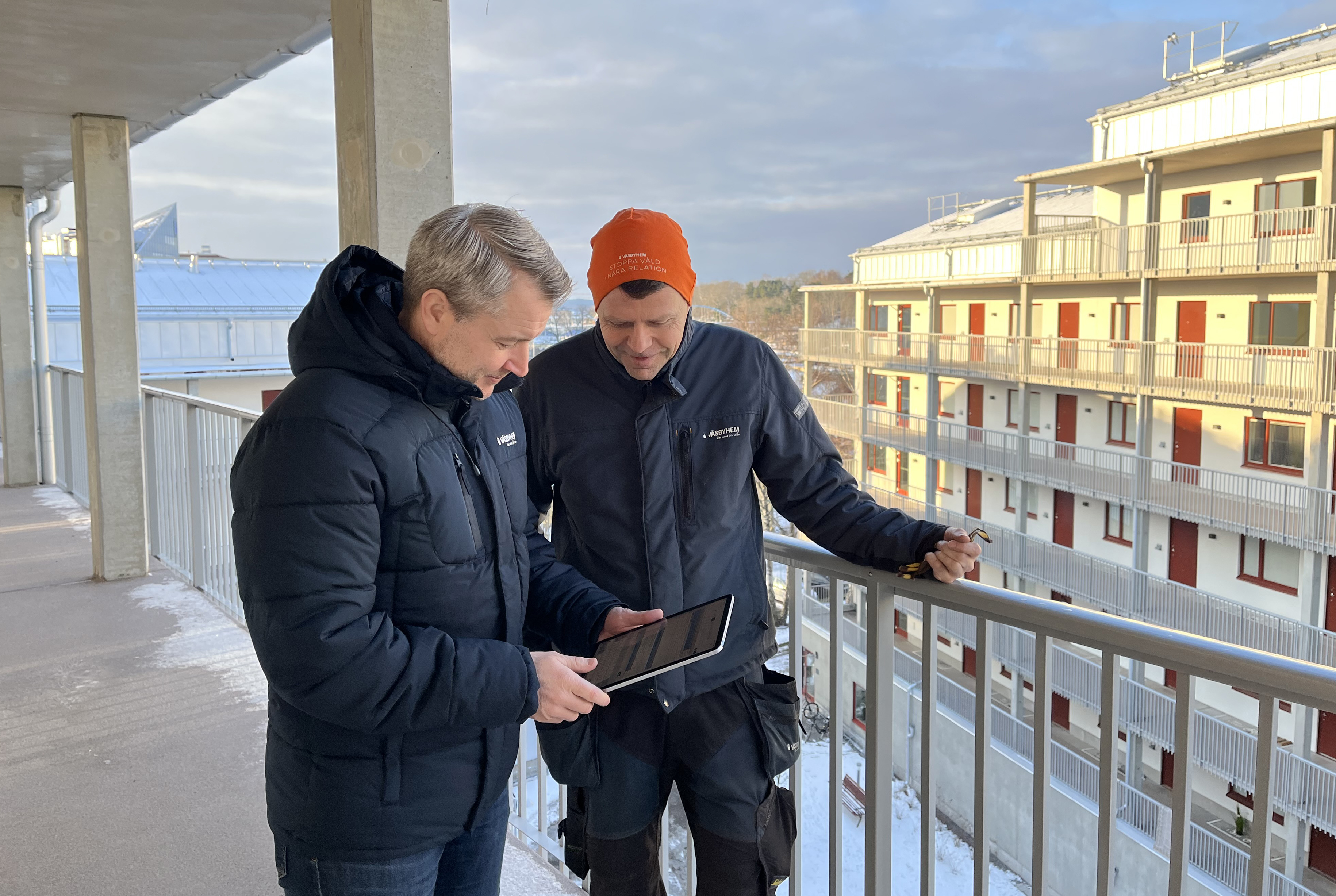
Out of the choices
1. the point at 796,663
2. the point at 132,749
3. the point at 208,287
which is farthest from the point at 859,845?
the point at 208,287

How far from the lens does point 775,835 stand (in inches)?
57.1

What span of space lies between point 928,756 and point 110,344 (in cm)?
482

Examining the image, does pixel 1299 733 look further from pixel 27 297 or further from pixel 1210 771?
pixel 27 297

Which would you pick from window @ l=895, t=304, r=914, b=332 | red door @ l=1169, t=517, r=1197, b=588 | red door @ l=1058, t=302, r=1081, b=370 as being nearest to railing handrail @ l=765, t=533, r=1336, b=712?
red door @ l=1058, t=302, r=1081, b=370

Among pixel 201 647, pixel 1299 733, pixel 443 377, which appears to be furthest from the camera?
pixel 1299 733

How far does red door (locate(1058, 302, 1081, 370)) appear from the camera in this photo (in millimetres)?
18219

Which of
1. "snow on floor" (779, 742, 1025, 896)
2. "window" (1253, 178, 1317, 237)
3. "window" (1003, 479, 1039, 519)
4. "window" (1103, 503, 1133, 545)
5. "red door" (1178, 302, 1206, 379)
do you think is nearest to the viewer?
"snow on floor" (779, 742, 1025, 896)

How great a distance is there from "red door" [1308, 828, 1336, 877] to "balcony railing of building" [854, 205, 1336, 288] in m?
10.3

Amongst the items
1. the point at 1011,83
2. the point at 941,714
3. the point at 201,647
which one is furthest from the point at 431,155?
the point at 1011,83

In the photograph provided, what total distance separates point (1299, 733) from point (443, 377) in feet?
59.4

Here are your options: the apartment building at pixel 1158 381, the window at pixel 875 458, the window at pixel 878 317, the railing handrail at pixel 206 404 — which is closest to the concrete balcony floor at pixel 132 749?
the railing handrail at pixel 206 404

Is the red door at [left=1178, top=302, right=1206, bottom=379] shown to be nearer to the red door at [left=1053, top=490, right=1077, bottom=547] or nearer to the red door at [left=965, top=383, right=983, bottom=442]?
the red door at [left=1053, top=490, right=1077, bottom=547]

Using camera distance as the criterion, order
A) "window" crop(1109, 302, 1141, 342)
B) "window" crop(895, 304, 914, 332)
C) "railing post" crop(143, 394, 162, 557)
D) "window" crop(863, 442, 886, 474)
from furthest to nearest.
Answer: "window" crop(863, 442, 886, 474) → "window" crop(895, 304, 914, 332) → "window" crop(1109, 302, 1141, 342) → "railing post" crop(143, 394, 162, 557)

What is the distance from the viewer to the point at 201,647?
3.71 m
